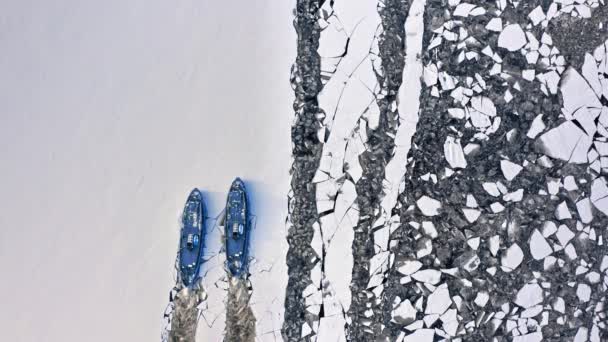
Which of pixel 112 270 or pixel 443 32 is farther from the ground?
pixel 443 32

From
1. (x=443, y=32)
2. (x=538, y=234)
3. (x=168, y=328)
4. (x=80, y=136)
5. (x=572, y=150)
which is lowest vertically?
(x=168, y=328)

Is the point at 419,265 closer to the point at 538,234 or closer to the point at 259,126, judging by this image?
the point at 538,234

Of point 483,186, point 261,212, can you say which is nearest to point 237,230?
point 261,212

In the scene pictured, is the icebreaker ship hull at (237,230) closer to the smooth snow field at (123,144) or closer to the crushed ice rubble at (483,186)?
the smooth snow field at (123,144)

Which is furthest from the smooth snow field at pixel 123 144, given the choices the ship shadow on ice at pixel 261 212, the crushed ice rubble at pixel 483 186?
the crushed ice rubble at pixel 483 186

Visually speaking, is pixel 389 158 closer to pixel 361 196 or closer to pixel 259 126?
pixel 361 196

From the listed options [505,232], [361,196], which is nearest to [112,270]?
[361,196]
